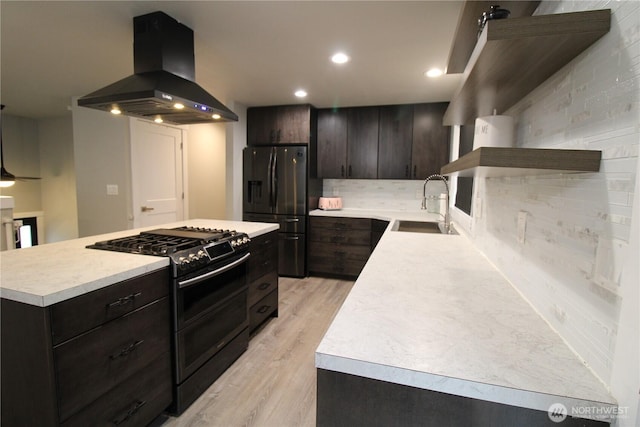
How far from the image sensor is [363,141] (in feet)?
13.6

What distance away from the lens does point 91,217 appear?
393cm

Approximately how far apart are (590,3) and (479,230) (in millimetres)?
1268

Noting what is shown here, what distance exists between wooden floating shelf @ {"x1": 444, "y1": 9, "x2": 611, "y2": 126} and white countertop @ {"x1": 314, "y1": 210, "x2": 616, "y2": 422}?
0.73 m

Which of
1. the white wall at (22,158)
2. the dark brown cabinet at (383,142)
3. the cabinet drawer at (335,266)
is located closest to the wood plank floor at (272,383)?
the cabinet drawer at (335,266)

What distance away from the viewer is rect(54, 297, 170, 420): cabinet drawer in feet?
3.78

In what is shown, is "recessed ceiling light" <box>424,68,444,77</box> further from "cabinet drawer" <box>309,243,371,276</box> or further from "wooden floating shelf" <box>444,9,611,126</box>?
"cabinet drawer" <box>309,243,371,276</box>

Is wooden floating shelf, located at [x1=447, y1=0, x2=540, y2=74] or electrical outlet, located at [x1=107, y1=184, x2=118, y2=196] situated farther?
electrical outlet, located at [x1=107, y1=184, x2=118, y2=196]

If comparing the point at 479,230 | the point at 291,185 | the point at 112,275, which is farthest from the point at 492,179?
the point at 291,185

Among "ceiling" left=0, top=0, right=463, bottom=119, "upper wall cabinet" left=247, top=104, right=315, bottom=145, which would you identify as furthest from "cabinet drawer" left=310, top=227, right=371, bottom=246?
"ceiling" left=0, top=0, right=463, bottom=119

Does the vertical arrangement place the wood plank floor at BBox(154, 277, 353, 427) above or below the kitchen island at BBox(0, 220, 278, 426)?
below

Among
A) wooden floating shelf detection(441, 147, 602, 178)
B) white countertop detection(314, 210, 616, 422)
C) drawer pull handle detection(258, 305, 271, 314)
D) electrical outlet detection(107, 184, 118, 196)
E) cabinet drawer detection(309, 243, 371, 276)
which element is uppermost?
wooden floating shelf detection(441, 147, 602, 178)

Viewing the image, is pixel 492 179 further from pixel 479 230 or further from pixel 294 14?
pixel 294 14

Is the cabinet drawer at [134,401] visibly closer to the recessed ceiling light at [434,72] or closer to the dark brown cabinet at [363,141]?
the recessed ceiling light at [434,72]

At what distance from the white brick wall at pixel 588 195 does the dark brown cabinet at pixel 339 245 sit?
9.50 ft
